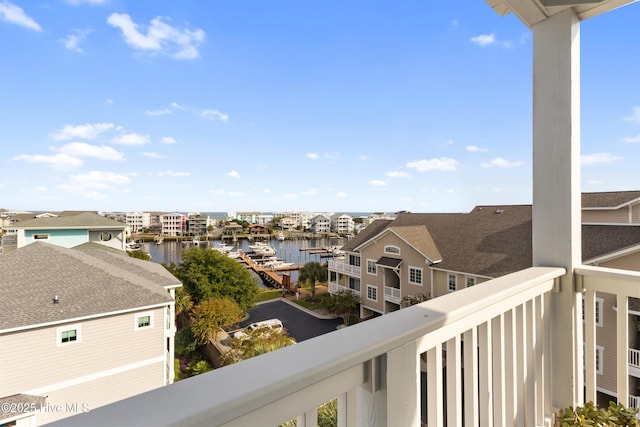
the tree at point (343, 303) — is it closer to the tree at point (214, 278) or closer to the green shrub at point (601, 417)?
the green shrub at point (601, 417)

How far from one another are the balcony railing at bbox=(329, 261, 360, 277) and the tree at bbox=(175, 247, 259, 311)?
17.3ft

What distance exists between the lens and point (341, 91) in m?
5.09

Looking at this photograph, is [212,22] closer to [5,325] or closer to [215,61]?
[215,61]

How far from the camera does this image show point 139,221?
14.7 metres

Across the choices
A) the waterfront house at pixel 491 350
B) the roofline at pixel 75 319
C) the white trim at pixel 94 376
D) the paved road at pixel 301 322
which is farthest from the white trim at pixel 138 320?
the waterfront house at pixel 491 350

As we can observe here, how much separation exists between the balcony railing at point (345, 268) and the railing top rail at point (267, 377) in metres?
6.01

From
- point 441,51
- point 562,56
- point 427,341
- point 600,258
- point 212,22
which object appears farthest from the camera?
point 212,22

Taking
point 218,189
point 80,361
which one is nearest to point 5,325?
point 80,361

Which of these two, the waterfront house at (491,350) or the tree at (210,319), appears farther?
the tree at (210,319)

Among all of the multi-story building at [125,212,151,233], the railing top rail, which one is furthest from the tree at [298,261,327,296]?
the railing top rail

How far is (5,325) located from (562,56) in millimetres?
6324

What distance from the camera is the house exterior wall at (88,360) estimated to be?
4062 millimetres

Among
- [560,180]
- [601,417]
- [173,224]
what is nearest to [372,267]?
[560,180]

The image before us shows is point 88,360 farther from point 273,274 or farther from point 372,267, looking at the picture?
point 273,274
